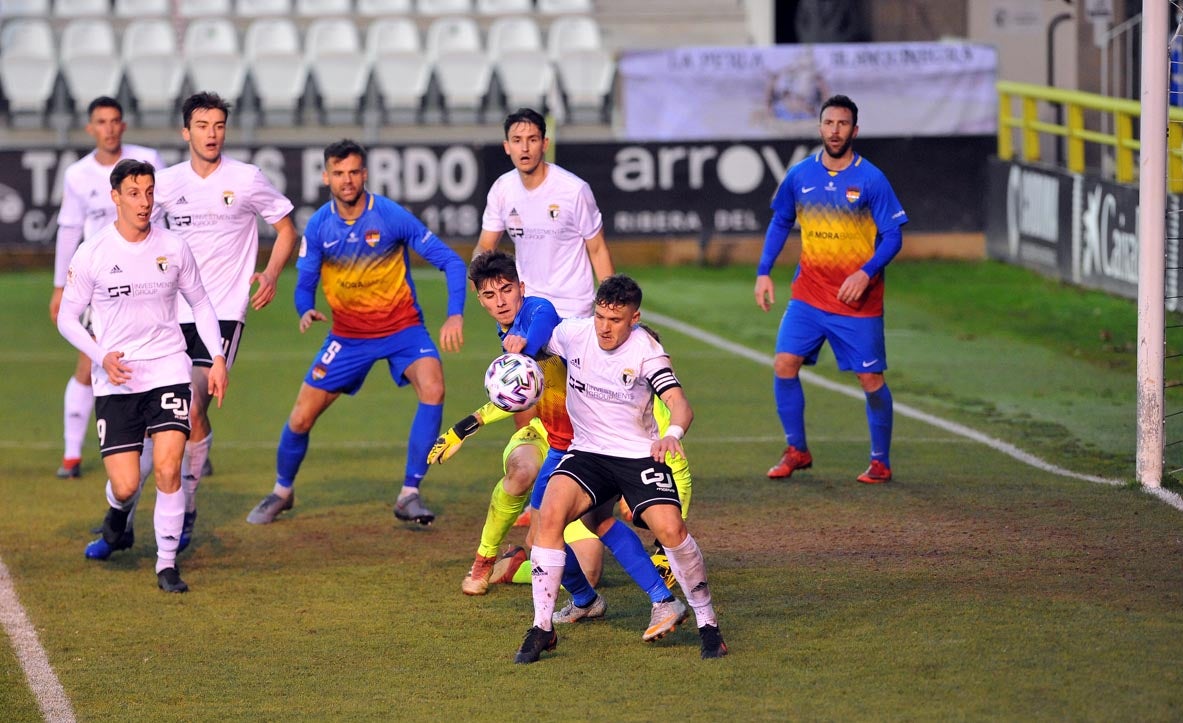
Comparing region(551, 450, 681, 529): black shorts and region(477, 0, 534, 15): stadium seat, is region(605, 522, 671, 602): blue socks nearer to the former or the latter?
region(551, 450, 681, 529): black shorts

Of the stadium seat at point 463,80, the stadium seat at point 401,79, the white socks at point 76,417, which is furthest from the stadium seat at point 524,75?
the white socks at point 76,417

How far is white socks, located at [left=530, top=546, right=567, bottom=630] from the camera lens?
6512 mm

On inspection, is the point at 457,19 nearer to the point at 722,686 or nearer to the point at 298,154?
the point at 298,154

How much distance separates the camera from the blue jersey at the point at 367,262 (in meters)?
8.97

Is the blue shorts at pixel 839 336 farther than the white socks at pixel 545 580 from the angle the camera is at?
Yes

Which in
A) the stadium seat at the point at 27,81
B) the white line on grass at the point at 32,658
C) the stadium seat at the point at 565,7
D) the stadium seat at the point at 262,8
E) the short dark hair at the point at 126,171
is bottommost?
the white line on grass at the point at 32,658

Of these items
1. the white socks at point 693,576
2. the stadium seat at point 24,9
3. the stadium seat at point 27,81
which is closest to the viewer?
the white socks at point 693,576

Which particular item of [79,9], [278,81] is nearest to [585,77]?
[278,81]

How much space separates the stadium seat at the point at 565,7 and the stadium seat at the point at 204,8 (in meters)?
4.85

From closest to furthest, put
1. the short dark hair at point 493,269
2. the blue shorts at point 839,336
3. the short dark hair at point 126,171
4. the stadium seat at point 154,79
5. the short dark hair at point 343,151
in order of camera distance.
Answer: the short dark hair at point 493,269 < the short dark hair at point 126,171 < the short dark hair at point 343,151 < the blue shorts at point 839,336 < the stadium seat at point 154,79

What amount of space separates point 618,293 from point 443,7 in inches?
771

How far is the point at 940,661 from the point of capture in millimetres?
6250

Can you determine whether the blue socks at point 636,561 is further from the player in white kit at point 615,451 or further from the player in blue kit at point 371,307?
the player in blue kit at point 371,307

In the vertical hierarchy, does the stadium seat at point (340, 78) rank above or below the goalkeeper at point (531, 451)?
above
